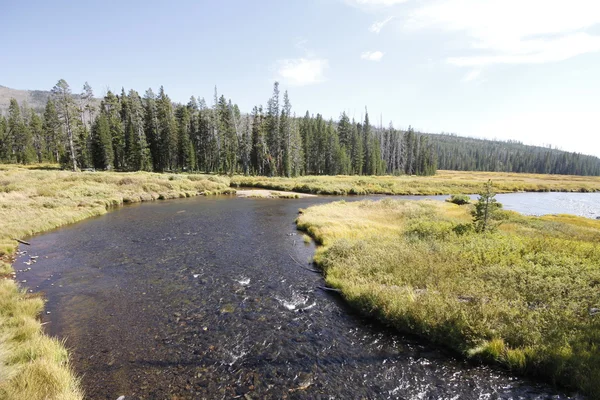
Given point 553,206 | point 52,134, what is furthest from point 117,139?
point 553,206

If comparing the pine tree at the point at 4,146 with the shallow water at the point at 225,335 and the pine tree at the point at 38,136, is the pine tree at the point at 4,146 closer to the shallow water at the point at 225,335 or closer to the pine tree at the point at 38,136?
the pine tree at the point at 38,136

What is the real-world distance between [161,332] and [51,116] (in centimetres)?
9827

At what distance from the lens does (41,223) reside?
22.6 m

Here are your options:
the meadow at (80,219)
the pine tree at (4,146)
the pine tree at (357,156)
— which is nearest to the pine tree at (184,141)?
the meadow at (80,219)

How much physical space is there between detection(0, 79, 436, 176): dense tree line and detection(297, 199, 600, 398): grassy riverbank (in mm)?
60155

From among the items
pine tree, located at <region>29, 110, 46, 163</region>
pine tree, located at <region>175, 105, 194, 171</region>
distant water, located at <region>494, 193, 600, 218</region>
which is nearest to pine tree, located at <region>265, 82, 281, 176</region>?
pine tree, located at <region>175, 105, 194, 171</region>

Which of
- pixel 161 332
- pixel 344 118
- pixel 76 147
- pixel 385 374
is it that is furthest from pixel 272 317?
pixel 344 118

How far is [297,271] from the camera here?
15234mm

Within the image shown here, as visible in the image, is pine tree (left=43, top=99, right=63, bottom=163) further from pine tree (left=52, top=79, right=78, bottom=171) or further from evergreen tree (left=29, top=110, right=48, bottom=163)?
pine tree (left=52, top=79, right=78, bottom=171)

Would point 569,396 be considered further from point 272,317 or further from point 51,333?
point 51,333

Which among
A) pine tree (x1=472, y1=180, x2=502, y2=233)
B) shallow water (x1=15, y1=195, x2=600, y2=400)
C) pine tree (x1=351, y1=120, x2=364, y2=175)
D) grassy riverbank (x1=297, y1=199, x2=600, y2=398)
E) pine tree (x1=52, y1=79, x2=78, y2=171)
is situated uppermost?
pine tree (x1=52, y1=79, x2=78, y2=171)

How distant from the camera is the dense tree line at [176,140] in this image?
69.4 m

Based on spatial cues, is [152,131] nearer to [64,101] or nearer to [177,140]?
[177,140]

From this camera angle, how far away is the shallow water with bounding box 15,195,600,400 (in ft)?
24.1
